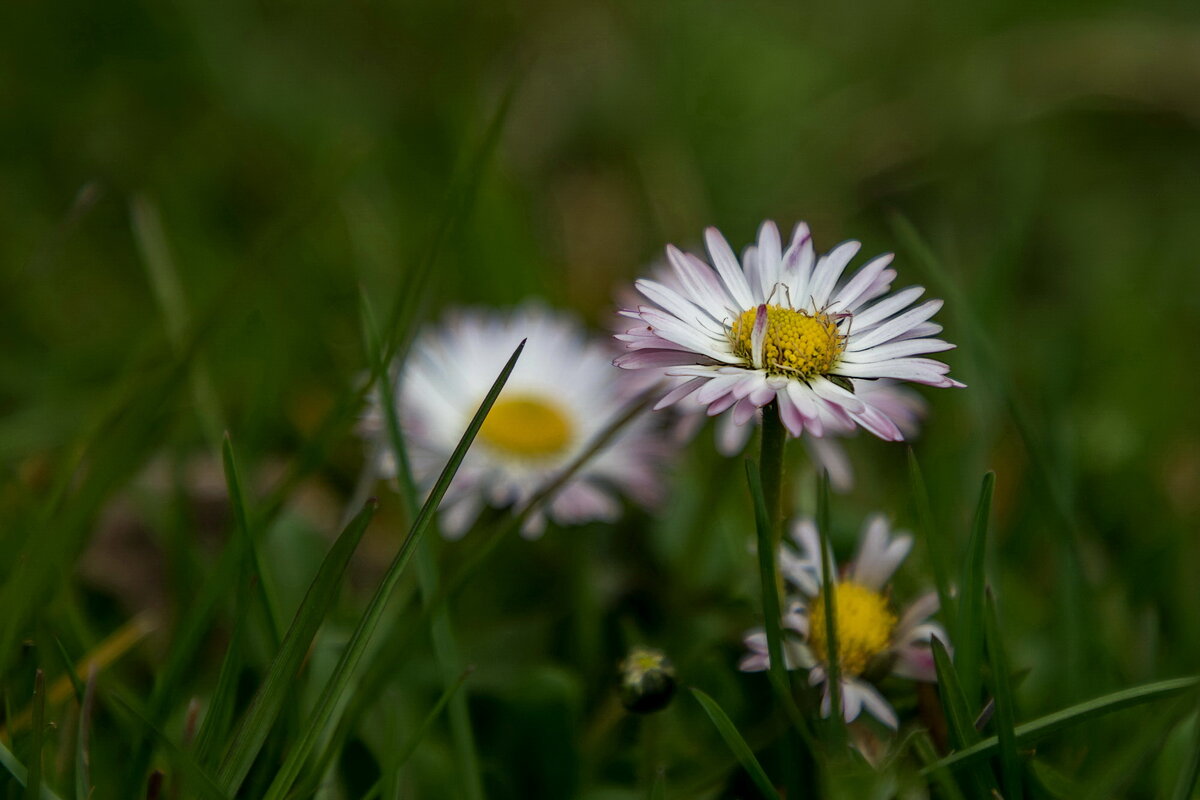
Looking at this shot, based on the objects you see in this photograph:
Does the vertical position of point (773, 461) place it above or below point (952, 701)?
above

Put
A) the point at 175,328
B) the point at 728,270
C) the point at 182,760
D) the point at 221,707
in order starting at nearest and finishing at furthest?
the point at 182,760 < the point at 221,707 < the point at 728,270 < the point at 175,328

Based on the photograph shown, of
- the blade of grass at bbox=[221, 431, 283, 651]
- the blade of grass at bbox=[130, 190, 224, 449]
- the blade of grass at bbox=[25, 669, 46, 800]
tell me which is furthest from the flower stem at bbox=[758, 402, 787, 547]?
the blade of grass at bbox=[130, 190, 224, 449]

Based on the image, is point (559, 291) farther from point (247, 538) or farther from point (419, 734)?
point (419, 734)

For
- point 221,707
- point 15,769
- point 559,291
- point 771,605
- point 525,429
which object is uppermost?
point 559,291

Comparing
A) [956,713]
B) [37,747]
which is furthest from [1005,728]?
[37,747]

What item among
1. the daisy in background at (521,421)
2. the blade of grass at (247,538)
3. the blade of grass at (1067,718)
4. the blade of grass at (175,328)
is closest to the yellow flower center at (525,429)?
the daisy in background at (521,421)

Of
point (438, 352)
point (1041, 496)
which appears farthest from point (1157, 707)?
point (438, 352)
